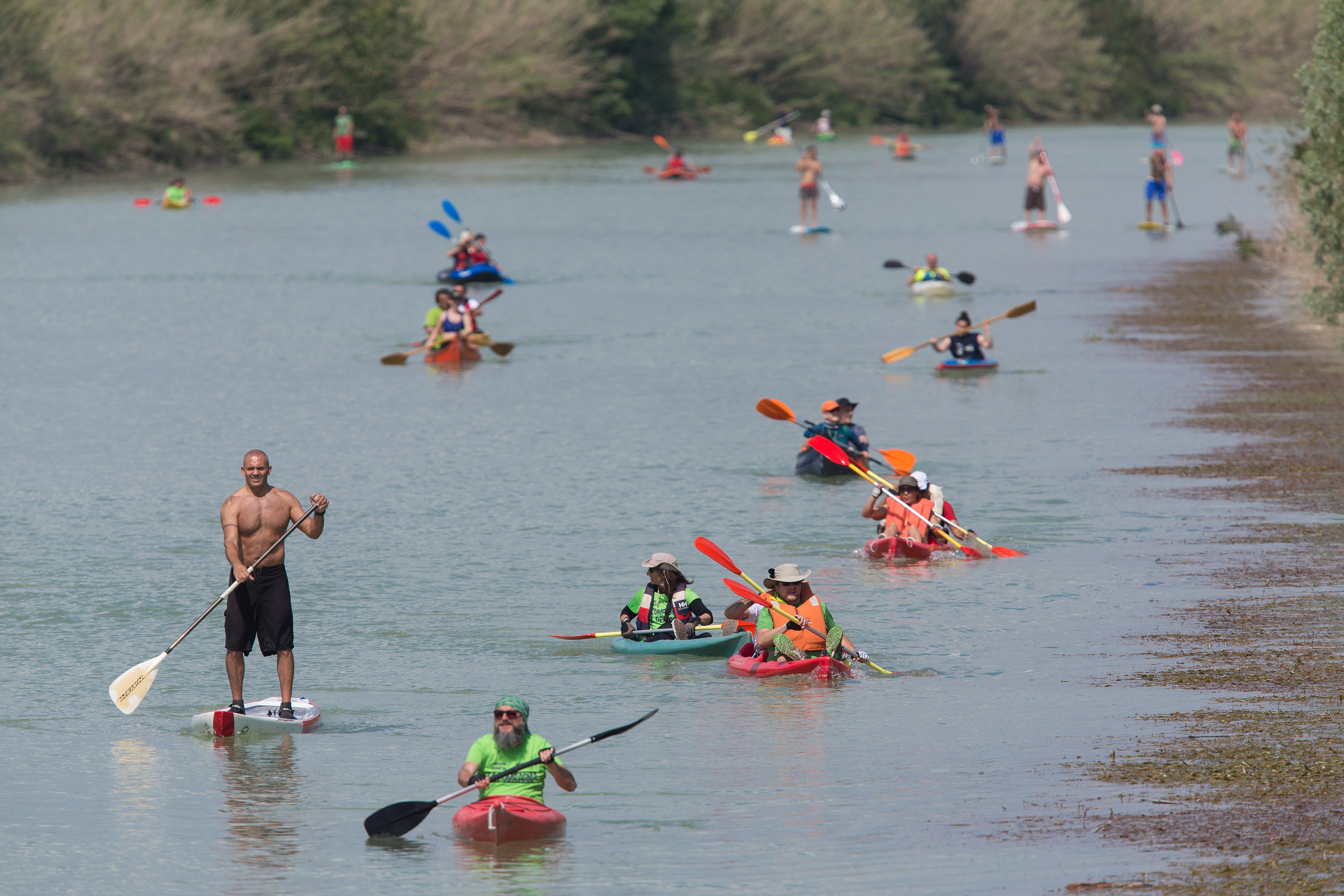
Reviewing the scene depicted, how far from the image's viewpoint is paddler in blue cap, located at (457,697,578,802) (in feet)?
36.8

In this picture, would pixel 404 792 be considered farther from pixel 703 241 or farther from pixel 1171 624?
pixel 703 241

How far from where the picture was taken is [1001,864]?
10633 mm

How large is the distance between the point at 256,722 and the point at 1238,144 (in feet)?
219

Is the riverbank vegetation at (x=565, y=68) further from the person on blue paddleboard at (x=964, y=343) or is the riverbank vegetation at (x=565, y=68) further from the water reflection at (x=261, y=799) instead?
the water reflection at (x=261, y=799)

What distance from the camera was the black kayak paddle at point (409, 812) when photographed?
1112cm

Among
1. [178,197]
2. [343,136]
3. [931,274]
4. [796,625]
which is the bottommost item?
[796,625]

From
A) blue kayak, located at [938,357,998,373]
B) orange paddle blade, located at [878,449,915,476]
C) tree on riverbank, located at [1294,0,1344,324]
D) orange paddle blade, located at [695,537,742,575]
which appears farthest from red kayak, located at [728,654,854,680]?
tree on riverbank, located at [1294,0,1344,324]

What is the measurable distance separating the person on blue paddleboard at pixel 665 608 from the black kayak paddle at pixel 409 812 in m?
4.71

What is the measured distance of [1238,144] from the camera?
243 feet

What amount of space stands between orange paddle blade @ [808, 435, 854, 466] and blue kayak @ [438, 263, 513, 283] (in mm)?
21717

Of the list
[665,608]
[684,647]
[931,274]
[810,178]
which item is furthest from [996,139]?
[684,647]

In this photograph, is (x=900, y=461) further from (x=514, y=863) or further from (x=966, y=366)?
(x=514, y=863)

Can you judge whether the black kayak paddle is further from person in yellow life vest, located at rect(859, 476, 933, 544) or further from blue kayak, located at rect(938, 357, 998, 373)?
blue kayak, located at rect(938, 357, 998, 373)

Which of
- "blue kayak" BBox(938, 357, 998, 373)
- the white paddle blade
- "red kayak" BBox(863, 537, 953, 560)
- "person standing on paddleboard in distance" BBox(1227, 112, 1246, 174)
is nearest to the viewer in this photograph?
the white paddle blade
